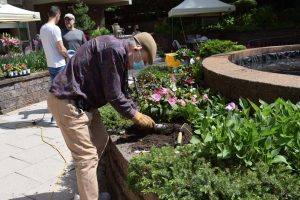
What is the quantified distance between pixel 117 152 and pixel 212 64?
223cm

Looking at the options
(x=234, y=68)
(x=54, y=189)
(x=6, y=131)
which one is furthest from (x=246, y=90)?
(x=6, y=131)

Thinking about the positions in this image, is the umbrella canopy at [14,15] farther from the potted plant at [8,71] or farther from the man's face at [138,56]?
the man's face at [138,56]

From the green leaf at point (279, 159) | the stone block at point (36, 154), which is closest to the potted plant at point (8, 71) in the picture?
the stone block at point (36, 154)

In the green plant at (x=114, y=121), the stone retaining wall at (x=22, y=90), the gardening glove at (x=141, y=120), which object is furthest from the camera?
the stone retaining wall at (x=22, y=90)

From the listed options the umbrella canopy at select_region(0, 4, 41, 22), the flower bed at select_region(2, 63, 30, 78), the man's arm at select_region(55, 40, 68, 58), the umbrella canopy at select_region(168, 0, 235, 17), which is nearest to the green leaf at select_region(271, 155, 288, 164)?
the man's arm at select_region(55, 40, 68, 58)

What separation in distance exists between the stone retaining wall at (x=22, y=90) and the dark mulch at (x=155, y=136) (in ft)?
15.8

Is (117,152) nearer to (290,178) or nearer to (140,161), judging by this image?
(140,161)

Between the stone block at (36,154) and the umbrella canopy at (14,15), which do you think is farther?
the umbrella canopy at (14,15)

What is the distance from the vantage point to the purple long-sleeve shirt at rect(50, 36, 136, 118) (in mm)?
2705

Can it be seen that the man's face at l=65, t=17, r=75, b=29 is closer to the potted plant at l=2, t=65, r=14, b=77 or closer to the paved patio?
the paved patio

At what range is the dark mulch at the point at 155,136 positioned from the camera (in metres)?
3.10

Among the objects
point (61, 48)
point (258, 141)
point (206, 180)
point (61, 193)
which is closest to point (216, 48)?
point (61, 48)

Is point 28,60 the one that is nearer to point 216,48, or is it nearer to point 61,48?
point 61,48

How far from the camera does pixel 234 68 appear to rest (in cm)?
444
